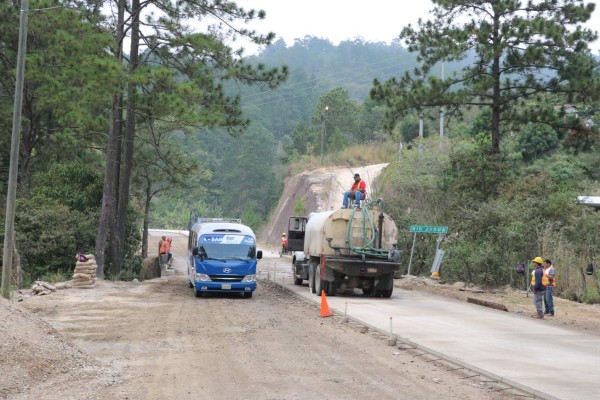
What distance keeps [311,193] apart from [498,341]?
208 ft

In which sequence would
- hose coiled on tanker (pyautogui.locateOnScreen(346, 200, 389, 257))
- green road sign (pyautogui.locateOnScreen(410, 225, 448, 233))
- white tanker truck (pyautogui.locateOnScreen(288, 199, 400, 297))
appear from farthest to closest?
green road sign (pyautogui.locateOnScreen(410, 225, 448, 233)) < hose coiled on tanker (pyautogui.locateOnScreen(346, 200, 389, 257)) < white tanker truck (pyautogui.locateOnScreen(288, 199, 400, 297))

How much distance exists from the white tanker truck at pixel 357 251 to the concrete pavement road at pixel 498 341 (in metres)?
0.74

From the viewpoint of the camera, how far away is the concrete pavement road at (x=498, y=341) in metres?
11.3

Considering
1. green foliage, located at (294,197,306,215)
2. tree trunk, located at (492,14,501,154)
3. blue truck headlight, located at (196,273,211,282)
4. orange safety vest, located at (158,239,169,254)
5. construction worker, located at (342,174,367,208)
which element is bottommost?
blue truck headlight, located at (196,273,211,282)

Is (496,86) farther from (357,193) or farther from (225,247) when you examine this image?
(225,247)

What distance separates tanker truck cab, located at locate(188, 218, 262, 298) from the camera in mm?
25328

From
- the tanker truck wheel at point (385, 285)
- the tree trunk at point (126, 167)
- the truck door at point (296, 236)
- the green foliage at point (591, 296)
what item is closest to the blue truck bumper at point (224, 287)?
the tanker truck wheel at point (385, 285)

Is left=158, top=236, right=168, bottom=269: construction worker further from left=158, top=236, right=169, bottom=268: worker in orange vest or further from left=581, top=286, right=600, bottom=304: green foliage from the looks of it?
left=581, top=286, right=600, bottom=304: green foliage

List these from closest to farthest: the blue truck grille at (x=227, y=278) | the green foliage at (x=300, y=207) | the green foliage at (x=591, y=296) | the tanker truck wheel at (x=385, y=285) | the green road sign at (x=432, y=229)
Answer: the green foliage at (x=591, y=296)
the blue truck grille at (x=227, y=278)
the tanker truck wheel at (x=385, y=285)
the green road sign at (x=432, y=229)
the green foliage at (x=300, y=207)

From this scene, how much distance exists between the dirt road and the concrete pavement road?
695 mm

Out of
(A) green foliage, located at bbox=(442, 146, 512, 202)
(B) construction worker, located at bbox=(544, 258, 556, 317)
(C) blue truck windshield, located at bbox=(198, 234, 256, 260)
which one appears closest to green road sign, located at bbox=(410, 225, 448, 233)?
(A) green foliage, located at bbox=(442, 146, 512, 202)

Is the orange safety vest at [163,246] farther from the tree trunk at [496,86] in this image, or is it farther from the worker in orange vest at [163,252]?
the tree trunk at [496,86]

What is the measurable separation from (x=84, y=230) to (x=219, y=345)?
66.0ft

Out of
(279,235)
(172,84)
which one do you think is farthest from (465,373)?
(279,235)
